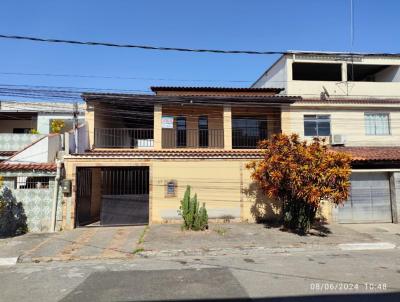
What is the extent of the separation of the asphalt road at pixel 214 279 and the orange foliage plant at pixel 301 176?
2398 mm

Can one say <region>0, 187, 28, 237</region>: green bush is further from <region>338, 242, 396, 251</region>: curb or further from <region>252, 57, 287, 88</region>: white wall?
<region>252, 57, 287, 88</region>: white wall

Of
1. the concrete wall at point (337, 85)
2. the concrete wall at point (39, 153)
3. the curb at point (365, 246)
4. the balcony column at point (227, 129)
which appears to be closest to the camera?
the curb at point (365, 246)

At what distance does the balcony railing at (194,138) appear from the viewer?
19562 millimetres

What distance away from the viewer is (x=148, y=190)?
15594 millimetres

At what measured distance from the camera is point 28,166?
540 inches

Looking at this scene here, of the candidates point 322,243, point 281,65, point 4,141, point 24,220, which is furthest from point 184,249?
point 281,65

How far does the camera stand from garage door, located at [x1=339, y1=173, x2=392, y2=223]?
15703 millimetres

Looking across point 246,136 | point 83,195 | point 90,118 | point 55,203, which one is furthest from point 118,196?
point 246,136

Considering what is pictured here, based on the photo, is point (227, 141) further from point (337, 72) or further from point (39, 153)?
point (337, 72)

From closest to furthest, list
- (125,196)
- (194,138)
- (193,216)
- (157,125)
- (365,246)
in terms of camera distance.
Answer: (365,246)
(193,216)
(125,196)
(157,125)
(194,138)

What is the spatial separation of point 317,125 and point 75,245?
1419 centimetres

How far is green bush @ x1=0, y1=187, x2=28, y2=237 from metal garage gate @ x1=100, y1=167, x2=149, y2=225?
9.45 feet

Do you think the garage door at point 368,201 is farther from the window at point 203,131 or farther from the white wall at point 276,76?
the white wall at point 276,76

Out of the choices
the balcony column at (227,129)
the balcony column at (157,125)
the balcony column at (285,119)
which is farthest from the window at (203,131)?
the balcony column at (285,119)
